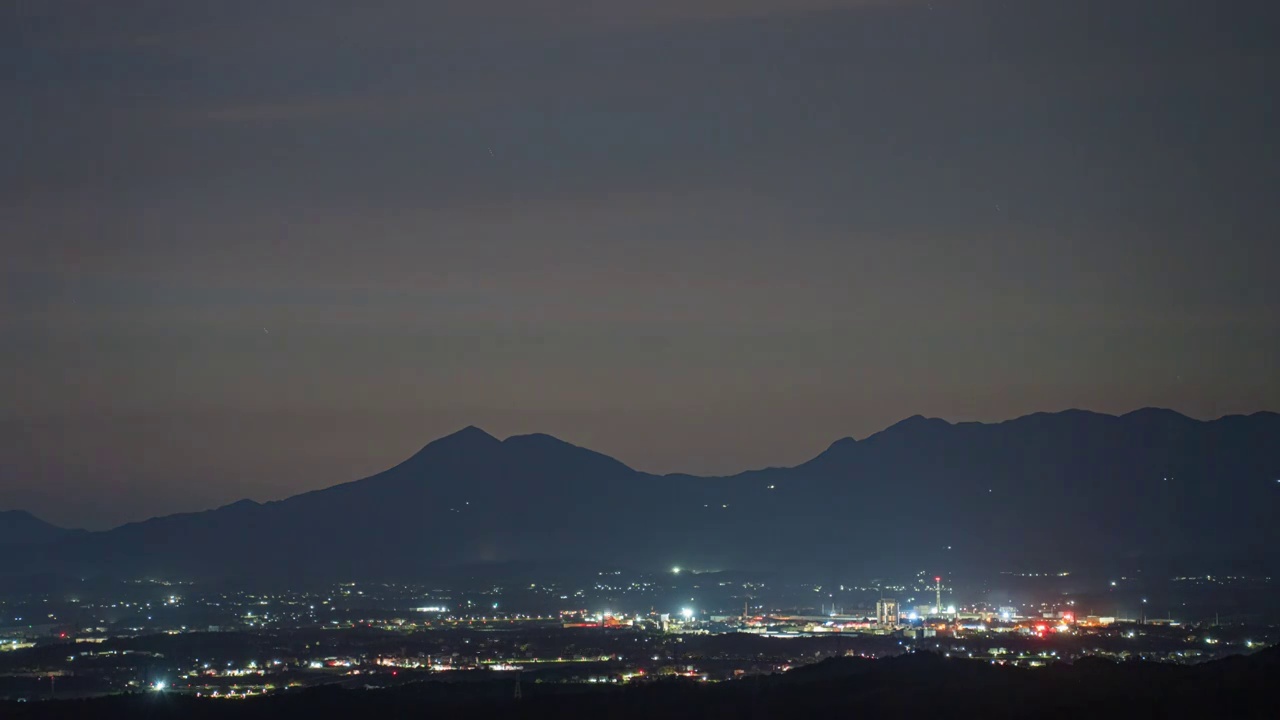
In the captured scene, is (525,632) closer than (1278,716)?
No

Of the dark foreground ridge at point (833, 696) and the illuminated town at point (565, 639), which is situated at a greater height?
the illuminated town at point (565, 639)

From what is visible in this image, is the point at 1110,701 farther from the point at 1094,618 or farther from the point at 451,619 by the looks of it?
the point at 451,619

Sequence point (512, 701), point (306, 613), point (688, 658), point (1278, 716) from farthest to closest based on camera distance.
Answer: point (306, 613), point (688, 658), point (512, 701), point (1278, 716)

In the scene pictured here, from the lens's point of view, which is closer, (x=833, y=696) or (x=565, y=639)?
(x=833, y=696)

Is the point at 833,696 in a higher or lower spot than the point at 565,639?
lower

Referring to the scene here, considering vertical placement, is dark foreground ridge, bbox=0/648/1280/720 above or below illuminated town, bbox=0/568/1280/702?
below

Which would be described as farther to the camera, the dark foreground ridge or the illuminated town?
the illuminated town

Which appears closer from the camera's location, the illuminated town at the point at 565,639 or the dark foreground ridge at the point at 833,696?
the dark foreground ridge at the point at 833,696

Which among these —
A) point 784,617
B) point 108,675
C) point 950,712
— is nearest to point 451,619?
point 784,617
